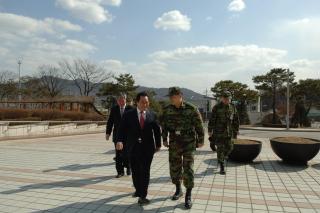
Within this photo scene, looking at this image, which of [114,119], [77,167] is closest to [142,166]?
[114,119]

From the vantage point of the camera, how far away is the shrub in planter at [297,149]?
8.11m

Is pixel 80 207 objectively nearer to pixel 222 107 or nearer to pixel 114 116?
pixel 114 116

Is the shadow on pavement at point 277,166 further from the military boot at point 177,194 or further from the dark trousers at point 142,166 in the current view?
the dark trousers at point 142,166

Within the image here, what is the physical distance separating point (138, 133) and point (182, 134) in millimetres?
652

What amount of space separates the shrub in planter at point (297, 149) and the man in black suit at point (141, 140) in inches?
172

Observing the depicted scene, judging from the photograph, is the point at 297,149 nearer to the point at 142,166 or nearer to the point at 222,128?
the point at 222,128

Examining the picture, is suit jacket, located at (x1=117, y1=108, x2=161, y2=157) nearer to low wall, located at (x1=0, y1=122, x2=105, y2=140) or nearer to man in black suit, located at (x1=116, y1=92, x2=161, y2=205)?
man in black suit, located at (x1=116, y1=92, x2=161, y2=205)

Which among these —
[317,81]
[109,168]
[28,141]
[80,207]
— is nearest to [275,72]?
[317,81]

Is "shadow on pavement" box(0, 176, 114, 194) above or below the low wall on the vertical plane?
below

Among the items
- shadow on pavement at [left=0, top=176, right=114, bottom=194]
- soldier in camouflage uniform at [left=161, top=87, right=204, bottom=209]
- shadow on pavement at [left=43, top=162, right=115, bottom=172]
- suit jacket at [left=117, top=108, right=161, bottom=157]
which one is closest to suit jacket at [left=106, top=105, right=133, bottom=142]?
shadow on pavement at [left=0, top=176, right=114, bottom=194]

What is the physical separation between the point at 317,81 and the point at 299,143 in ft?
118

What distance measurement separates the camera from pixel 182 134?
16.7 feet

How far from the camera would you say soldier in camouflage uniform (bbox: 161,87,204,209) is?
5082 millimetres

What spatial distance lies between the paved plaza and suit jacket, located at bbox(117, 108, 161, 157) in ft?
2.81
